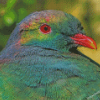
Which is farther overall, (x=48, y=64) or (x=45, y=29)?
(x=45, y=29)

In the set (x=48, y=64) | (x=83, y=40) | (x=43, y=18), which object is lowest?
(x=48, y=64)

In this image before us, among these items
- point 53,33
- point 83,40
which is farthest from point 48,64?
point 83,40

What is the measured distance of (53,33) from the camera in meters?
2.61

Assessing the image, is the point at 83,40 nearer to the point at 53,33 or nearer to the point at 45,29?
the point at 53,33

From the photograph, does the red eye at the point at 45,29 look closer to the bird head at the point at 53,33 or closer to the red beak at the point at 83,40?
the bird head at the point at 53,33

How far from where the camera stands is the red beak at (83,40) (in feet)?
8.41

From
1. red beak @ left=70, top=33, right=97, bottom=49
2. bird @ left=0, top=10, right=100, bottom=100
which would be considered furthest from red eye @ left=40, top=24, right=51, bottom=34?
red beak @ left=70, top=33, right=97, bottom=49

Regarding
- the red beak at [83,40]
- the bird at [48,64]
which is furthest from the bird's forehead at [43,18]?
the red beak at [83,40]

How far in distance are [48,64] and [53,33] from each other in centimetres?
49

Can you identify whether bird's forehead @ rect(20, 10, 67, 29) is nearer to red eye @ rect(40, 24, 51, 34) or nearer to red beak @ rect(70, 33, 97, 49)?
red eye @ rect(40, 24, 51, 34)

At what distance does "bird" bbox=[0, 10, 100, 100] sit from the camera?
6.70ft

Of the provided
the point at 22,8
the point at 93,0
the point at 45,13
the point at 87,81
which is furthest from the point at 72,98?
the point at 93,0

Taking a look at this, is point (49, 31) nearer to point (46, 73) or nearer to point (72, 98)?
point (46, 73)

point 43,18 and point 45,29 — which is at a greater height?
point 43,18
